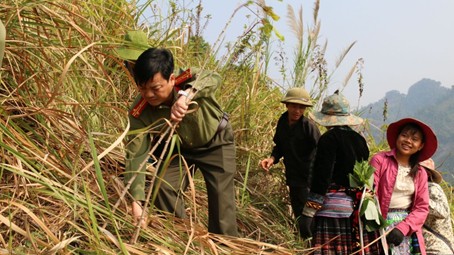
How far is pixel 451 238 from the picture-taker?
10.4ft

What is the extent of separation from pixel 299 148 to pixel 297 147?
2cm

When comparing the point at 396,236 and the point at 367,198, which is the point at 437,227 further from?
the point at 367,198

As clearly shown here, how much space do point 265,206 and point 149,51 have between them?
1687 millimetres

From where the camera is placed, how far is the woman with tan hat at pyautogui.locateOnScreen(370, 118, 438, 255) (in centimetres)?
300

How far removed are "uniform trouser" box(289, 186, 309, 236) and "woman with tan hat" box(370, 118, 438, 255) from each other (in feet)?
1.96

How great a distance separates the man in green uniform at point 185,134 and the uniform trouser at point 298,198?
0.82 m

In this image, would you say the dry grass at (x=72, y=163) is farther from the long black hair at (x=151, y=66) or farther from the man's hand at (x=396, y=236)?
the man's hand at (x=396, y=236)

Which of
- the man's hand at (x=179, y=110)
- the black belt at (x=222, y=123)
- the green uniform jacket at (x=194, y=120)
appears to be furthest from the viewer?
the black belt at (x=222, y=123)

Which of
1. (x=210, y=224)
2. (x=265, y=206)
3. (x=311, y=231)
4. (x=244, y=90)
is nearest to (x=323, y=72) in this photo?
(x=244, y=90)

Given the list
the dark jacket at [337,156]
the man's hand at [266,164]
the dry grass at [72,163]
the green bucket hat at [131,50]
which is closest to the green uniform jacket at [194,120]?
the dry grass at [72,163]

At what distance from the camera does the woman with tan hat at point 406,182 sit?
300cm

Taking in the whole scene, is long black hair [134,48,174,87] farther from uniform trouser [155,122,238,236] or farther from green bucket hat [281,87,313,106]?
green bucket hat [281,87,313,106]

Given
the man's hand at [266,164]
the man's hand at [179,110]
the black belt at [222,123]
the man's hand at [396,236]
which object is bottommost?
the man's hand at [396,236]

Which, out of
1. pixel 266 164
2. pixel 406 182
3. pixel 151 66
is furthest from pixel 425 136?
pixel 151 66
